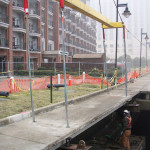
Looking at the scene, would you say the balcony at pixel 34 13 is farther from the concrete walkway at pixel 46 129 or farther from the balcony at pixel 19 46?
the concrete walkway at pixel 46 129

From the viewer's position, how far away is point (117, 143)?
10.4 metres

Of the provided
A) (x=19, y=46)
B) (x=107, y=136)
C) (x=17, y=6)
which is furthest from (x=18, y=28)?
(x=107, y=136)

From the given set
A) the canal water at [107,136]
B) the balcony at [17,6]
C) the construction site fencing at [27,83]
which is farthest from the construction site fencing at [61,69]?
the canal water at [107,136]

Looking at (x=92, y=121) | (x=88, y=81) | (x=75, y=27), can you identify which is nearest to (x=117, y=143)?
(x=92, y=121)

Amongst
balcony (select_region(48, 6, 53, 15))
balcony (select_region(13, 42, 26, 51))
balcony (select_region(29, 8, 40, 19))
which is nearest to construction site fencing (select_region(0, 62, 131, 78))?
balcony (select_region(13, 42, 26, 51))

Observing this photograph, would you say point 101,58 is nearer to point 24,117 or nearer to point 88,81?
point 88,81

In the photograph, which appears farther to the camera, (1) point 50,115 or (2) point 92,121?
(1) point 50,115

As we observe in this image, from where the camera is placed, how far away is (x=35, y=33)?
4109 cm

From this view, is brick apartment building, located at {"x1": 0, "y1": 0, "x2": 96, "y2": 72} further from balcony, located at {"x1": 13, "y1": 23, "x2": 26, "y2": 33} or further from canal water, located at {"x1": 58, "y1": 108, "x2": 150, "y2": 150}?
canal water, located at {"x1": 58, "y1": 108, "x2": 150, "y2": 150}

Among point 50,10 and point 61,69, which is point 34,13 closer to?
point 50,10

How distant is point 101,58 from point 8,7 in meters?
16.1

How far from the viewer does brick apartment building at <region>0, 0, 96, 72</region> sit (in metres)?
34.1

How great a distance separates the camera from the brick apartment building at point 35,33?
34.1 m

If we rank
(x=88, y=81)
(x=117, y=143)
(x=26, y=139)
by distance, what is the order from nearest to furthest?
(x=26, y=139) < (x=117, y=143) < (x=88, y=81)
